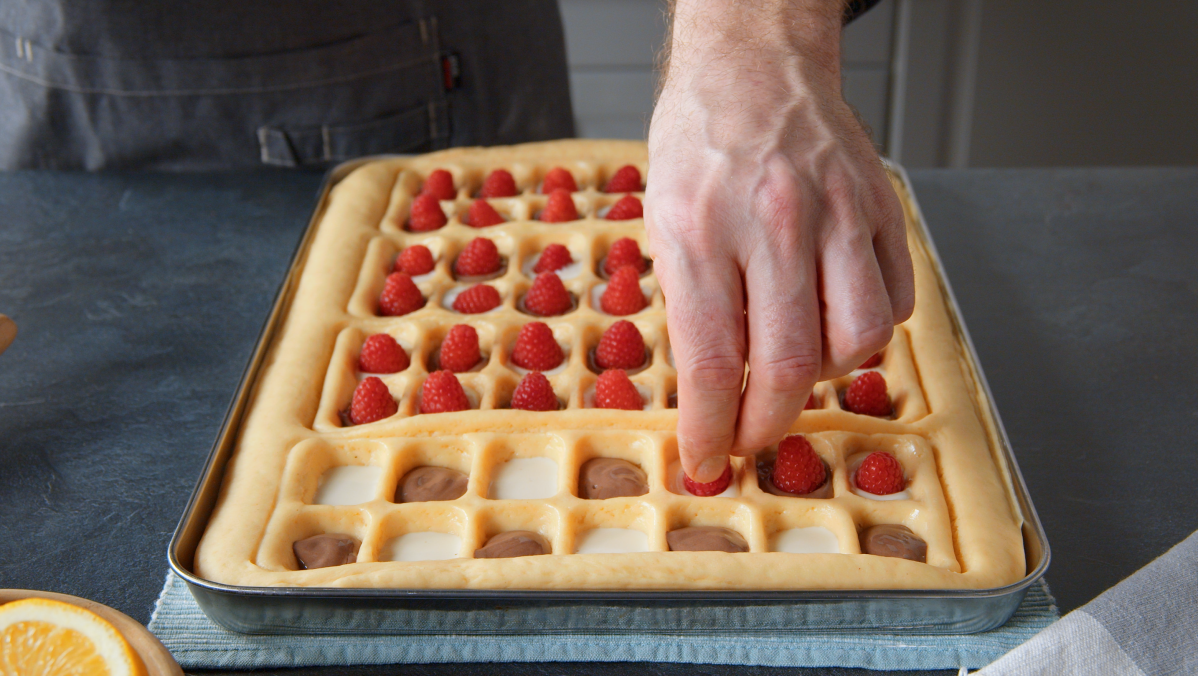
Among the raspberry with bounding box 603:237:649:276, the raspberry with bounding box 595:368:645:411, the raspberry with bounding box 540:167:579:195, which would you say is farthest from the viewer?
the raspberry with bounding box 540:167:579:195

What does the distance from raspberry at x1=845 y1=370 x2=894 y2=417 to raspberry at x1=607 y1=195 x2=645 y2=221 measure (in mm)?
466

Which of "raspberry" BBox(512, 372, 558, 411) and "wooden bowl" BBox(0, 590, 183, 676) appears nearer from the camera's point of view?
"wooden bowl" BBox(0, 590, 183, 676)

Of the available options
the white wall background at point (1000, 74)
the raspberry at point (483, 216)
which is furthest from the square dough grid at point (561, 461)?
the white wall background at point (1000, 74)

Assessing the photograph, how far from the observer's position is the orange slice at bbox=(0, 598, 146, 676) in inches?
23.0

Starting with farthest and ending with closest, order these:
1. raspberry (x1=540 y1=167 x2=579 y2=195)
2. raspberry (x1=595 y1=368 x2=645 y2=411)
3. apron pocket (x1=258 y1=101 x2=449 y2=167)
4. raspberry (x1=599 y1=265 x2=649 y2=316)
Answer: apron pocket (x1=258 y1=101 x2=449 y2=167)
raspberry (x1=540 y1=167 x2=579 y2=195)
raspberry (x1=599 y1=265 x2=649 y2=316)
raspberry (x1=595 y1=368 x2=645 y2=411)

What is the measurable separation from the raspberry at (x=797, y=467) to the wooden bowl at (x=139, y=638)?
536mm

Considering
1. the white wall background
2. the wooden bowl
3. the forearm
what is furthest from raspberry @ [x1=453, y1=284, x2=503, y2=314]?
the white wall background

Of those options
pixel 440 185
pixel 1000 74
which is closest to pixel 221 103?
pixel 440 185

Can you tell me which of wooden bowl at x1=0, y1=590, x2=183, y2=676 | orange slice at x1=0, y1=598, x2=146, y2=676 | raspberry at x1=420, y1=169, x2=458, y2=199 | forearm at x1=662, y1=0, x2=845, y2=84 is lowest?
raspberry at x1=420, y1=169, x2=458, y2=199

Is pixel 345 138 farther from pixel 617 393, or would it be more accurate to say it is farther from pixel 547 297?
pixel 617 393

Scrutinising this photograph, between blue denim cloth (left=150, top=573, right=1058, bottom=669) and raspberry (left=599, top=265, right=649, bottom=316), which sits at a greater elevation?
raspberry (left=599, top=265, right=649, bottom=316)

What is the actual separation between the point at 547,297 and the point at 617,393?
0.77 feet

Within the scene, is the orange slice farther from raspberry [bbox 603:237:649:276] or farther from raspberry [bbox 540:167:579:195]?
raspberry [bbox 540:167:579:195]

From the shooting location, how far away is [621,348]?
1.07 meters
